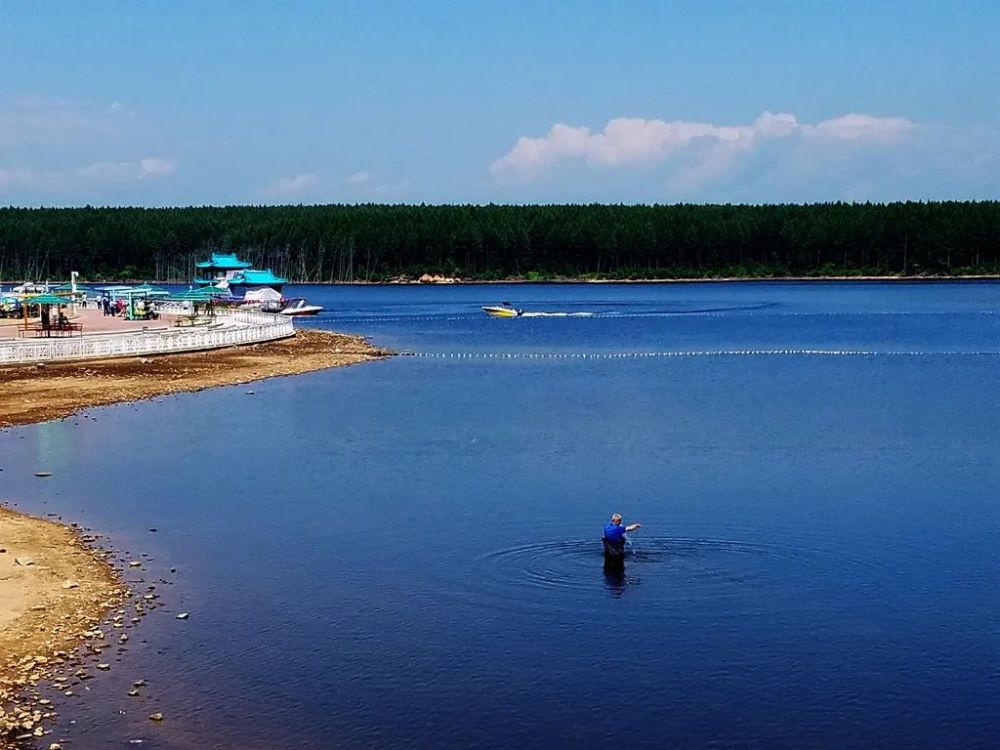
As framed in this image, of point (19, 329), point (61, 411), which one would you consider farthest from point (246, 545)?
point (19, 329)

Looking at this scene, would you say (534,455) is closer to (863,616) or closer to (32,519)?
(32,519)

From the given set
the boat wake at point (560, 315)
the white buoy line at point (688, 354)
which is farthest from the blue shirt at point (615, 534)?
the boat wake at point (560, 315)

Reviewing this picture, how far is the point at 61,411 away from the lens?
55125mm

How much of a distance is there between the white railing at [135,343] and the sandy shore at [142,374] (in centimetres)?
83

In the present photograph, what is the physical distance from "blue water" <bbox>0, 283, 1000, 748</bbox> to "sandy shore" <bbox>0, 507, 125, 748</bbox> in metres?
0.83

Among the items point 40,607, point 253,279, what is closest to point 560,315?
point 253,279

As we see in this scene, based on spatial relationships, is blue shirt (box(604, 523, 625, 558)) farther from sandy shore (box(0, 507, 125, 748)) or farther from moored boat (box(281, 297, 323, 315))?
moored boat (box(281, 297, 323, 315))

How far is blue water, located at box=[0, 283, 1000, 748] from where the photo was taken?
21.2 metres

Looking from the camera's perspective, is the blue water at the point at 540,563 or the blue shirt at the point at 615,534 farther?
the blue shirt at the point at 615,534

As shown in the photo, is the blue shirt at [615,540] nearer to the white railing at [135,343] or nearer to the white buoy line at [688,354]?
the white railing at [135,343]

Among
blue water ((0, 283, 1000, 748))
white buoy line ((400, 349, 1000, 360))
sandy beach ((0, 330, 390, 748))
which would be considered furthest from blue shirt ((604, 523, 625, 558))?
white buoy line ((400, 349, 1000, 360))

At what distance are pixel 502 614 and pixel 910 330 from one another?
98.2 m

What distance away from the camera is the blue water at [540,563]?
69.7ft

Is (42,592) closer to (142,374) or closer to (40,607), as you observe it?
(40,607)
